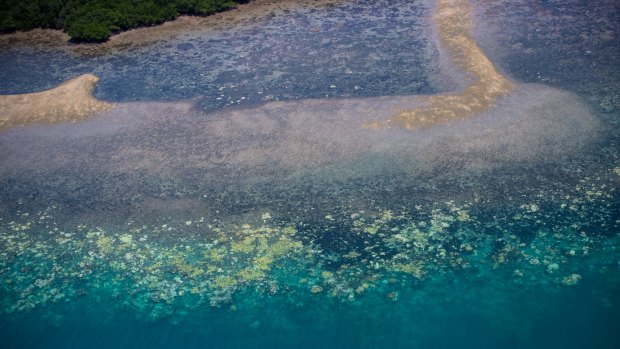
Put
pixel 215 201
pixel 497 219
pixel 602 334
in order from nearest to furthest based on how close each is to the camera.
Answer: pixel 602 334 → pixel 497 219 → pixel 215 201

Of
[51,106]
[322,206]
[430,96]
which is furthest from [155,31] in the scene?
[322,206]

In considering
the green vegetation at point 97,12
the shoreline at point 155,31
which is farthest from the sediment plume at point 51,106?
the green vegetation at point 97,12

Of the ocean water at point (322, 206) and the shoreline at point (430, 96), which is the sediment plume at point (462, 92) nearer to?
the shoreline at point (430, 96)

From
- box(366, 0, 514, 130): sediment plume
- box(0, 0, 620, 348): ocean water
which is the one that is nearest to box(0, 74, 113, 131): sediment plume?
box(0, 0, 620, 348): ocean water

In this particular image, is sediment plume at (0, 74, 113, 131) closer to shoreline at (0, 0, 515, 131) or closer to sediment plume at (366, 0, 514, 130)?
shoreline at (0, 0, 515, 131)

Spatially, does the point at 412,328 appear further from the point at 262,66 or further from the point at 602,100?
the point at 262,66

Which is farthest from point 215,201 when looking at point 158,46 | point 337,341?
point 158,46
